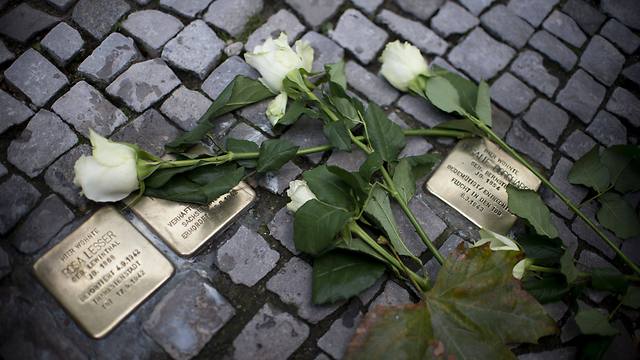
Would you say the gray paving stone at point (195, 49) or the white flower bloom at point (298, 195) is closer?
the white flower bloom at point (298, 195)

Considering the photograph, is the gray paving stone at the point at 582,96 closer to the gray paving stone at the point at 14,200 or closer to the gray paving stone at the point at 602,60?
the gray paving stone at the point at 602,60

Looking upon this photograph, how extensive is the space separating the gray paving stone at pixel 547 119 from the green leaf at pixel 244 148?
1.02m

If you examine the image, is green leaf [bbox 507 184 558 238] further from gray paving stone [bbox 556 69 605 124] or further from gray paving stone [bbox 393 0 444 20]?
gray paving stone [bbox 393 0 444 20]

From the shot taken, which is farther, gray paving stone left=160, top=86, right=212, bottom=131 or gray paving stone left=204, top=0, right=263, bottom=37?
gray paving stone left=204, top=0, right=263, bottom=37

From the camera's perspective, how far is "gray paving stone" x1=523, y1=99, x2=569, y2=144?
192 cm

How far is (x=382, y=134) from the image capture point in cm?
167

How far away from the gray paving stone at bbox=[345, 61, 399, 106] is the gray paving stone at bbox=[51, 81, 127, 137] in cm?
82

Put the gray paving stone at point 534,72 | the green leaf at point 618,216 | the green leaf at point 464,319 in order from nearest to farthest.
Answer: the green leaf at point 464,319 < the green leaf at point 618,216 < the gray paving stone at point 534,72

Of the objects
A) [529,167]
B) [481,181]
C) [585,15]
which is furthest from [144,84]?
[585,15]

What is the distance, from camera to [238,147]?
162 cm

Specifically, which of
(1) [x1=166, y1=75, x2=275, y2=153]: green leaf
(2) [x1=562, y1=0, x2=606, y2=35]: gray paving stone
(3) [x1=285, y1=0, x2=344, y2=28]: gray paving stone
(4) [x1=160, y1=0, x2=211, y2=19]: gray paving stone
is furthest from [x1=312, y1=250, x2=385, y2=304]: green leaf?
(2) [x1=562, y1=0, x2=606, y2=35]: gray paving stone

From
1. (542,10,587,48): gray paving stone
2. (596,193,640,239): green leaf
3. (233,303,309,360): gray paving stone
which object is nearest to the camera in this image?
(233,303,309,360): gray paving stone

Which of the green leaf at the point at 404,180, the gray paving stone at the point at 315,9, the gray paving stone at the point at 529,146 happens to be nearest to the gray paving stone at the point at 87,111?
the gray paving stone at the point at 315,9

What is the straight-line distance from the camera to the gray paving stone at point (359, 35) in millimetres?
1985
